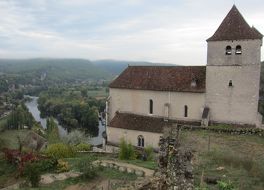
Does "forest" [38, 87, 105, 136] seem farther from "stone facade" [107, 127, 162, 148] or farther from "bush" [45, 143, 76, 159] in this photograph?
"bush" [45, 143, 76, 159]

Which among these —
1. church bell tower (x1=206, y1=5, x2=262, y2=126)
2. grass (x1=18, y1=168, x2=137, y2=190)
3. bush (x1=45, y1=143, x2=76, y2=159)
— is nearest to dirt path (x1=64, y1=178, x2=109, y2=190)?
grass (x1=18, y1=168, x2=137, y2=190)

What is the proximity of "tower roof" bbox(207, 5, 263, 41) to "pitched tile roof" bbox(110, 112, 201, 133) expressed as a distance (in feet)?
29.5

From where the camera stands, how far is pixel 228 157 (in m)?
16.6

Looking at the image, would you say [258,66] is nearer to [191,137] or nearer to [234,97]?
[234,97]

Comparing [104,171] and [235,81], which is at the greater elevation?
Answer: [235,81]

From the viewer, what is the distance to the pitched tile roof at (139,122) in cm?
3691

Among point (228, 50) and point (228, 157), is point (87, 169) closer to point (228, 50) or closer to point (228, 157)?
point (228, 157)

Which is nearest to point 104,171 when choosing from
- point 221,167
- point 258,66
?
point 221,167

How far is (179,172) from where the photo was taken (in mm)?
12086

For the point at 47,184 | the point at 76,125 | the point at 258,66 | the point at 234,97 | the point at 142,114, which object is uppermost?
the point at 258,66

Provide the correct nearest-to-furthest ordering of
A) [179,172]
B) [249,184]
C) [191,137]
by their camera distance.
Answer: [179,172], [249,184], [191,137]

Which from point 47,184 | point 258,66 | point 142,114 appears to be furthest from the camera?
point 142,114

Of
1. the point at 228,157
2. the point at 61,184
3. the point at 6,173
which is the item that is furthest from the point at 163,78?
the point at 228,157

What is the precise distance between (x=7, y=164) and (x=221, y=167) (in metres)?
19.6
